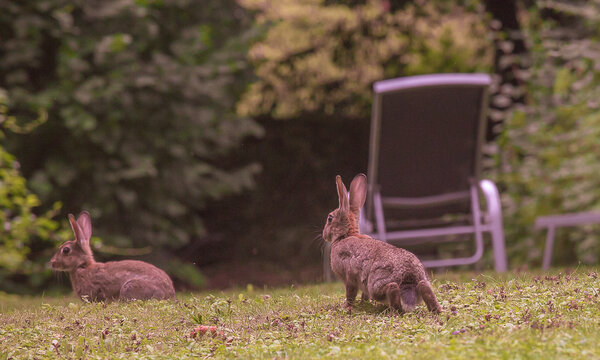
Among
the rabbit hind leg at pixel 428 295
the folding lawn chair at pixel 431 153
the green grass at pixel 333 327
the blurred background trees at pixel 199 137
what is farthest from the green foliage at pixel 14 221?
the rabbit hind leg at pixel 428 295

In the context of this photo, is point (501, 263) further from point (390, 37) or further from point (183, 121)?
point (390, 37)

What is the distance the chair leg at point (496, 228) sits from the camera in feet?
23.8

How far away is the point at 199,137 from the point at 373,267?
654 centimetres

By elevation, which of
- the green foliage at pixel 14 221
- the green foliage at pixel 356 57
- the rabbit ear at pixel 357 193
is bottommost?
the green foliage at pixel 14 221

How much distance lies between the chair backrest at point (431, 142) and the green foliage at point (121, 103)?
9.68 ft

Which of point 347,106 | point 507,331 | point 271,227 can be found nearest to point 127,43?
point 271,227

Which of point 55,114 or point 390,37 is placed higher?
point 390,37

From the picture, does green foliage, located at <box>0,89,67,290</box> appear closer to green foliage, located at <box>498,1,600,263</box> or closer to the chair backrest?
the chair backrest

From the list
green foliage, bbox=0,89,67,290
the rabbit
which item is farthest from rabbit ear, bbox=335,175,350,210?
green foliage, bbox=0,89,67,290

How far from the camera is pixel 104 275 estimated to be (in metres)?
5.50

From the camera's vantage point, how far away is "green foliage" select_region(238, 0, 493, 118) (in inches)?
553

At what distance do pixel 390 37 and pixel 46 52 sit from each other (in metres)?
6.85

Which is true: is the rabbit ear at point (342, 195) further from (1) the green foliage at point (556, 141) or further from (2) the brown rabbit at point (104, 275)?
(1) the green foliage at point (556, 141)

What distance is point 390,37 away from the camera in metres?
14.3
